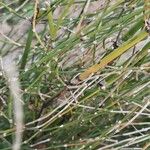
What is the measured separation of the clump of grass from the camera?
954 mm

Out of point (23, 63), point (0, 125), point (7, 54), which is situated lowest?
point (0, 125)

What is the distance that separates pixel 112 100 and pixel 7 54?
0.47 meters

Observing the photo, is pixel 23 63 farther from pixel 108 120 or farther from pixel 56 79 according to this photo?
pixel 108 120

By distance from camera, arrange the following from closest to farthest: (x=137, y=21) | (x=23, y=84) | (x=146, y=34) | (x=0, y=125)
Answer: (x=146, y=34) → (x=137, y=21) → (x=23, y=84) → (x=0, y=125)

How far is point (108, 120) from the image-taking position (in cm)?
119

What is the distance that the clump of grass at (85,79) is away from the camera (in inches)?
37.5

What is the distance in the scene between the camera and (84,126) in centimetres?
117

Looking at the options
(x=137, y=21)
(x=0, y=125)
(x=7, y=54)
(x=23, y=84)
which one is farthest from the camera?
(x=7, y=54)

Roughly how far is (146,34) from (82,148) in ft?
1.11

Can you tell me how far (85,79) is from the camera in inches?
38.8

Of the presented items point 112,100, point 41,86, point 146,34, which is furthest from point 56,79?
point 146,34

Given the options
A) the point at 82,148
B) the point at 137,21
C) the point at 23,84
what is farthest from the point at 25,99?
the point at 137,21

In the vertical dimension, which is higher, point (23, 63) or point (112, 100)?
point (23, 63)

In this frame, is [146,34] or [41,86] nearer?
[146,34]
